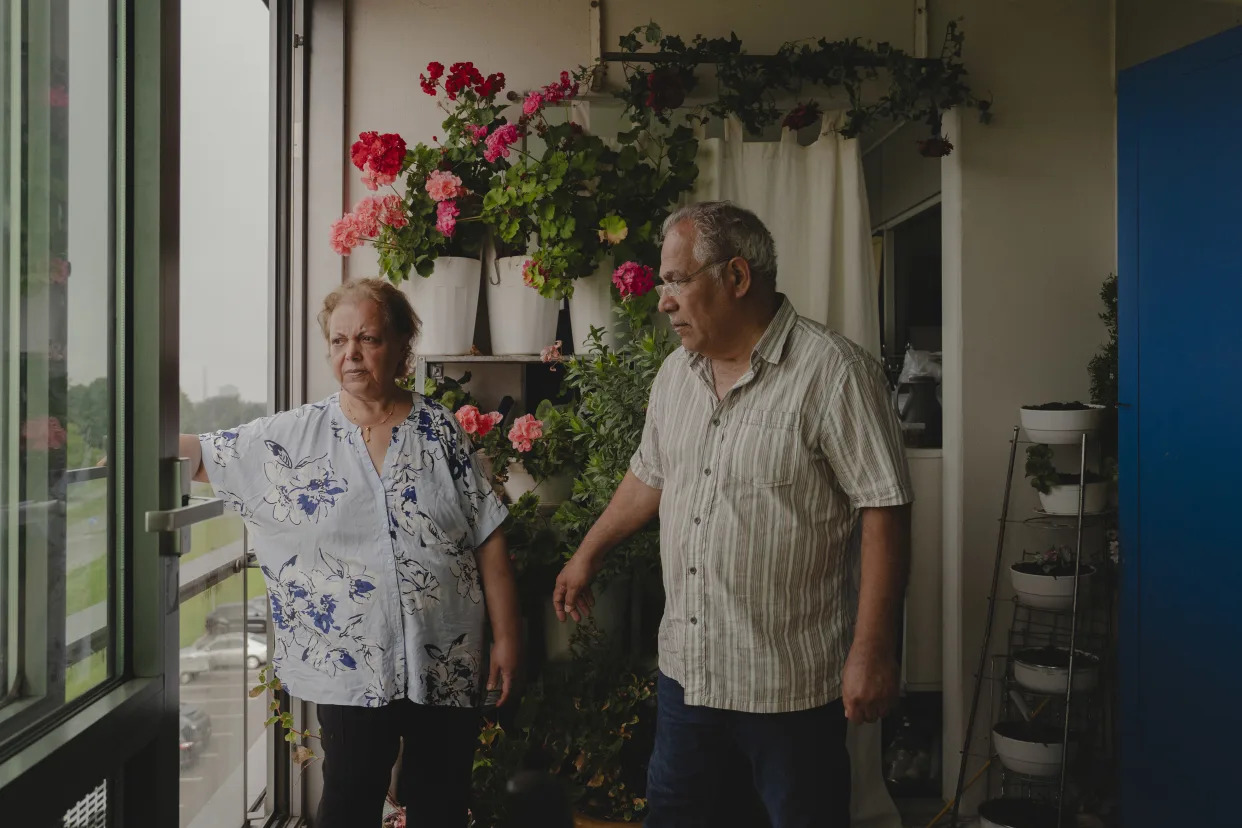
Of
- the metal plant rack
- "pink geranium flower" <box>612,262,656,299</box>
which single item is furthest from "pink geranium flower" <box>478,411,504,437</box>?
the metal plant rack

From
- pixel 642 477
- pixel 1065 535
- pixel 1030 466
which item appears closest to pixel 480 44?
pixel 642 477

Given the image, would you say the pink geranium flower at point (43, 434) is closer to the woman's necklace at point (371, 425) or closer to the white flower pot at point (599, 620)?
the woman's necklace at point (371, 425)

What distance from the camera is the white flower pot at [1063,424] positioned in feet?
8.82

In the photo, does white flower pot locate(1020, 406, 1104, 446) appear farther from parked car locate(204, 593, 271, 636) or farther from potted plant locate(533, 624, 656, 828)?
parked car locate(204, 593, 271, 636)

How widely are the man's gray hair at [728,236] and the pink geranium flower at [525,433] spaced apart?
86cm

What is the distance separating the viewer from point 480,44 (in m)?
2.88

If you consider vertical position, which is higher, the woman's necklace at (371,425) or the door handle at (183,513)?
the woman's necklace at (371,425)

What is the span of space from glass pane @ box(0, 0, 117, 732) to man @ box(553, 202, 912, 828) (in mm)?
967


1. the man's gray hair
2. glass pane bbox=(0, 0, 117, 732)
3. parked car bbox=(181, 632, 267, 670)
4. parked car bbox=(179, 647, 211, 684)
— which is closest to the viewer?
glass pane bbox=(0, 0, 117, 732)

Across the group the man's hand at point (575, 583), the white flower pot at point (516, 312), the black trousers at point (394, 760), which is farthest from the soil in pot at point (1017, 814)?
the white flower pot at point (516, 312)

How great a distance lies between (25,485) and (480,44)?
6.81ft

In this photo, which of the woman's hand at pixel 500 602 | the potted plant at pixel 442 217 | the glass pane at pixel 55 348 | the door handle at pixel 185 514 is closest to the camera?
the glass pane at pixel 55 348

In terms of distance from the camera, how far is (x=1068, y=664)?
2680 millimetres

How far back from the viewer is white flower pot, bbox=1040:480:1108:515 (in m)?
2.74
